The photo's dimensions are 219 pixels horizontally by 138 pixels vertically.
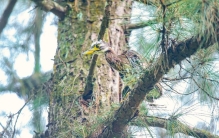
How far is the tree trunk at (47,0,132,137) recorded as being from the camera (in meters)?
2.22

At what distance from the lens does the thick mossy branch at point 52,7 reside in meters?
2.40

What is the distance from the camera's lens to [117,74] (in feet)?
7.95

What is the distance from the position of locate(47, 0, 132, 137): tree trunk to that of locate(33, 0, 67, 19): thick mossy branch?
0.03 metres

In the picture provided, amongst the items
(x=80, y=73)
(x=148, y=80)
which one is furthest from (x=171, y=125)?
(x=80, y=73)

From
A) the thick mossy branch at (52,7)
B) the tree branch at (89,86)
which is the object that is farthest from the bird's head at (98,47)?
the thick mossy branch at (52,7)

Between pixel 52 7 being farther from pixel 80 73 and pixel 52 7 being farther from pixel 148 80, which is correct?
pixel 148 80

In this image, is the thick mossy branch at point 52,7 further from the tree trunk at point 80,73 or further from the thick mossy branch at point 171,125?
the thick mossy branch at point 171,125

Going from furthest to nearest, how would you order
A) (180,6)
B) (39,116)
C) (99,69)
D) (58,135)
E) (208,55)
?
(39,116) → (99,69) → (58,135) → (208,55) → (180,6)

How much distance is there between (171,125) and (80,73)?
657 mm

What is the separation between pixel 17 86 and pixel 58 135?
89 centimetres

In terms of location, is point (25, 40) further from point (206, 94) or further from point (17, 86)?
point (206, 94)

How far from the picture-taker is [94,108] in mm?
2248

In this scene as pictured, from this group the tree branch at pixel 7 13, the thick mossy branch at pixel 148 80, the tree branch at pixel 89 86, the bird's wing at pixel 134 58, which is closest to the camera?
the thick mossy branch at pixel 148 80

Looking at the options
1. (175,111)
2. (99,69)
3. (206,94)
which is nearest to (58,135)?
(99,69)
